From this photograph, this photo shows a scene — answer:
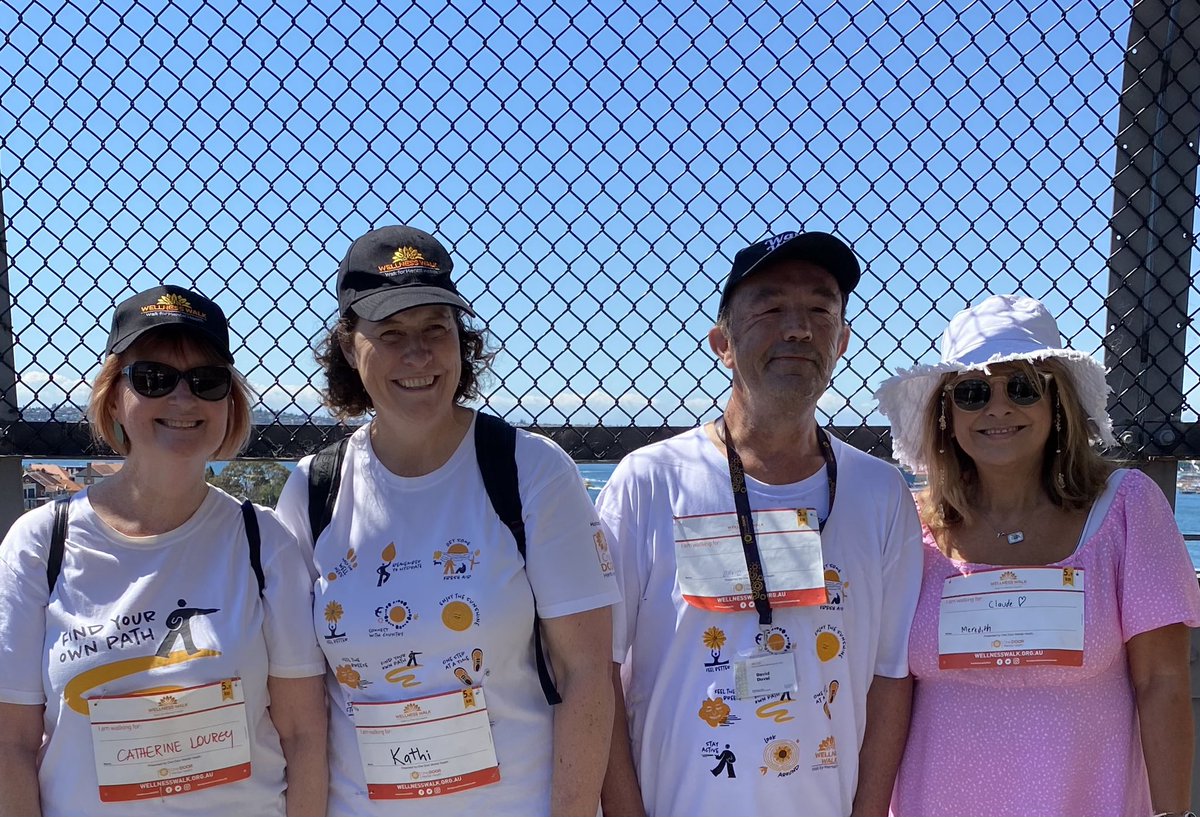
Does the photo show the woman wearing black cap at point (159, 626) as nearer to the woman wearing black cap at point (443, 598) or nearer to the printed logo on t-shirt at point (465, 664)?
the woman wearing black cap at point (443, 598)

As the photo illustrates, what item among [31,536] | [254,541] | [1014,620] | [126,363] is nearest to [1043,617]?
[1014,620]

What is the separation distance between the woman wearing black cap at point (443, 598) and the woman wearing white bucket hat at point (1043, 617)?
0.90 m

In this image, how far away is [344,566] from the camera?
2158mm

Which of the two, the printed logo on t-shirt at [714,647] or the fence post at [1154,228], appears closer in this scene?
the printed logo on t-shirt at [714,647]

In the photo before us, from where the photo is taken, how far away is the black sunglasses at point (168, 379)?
2.15 meters

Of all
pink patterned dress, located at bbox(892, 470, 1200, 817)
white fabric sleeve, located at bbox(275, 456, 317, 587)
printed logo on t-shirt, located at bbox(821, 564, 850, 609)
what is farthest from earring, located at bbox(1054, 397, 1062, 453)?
white fabric sleeve, located at bbox(275, 456, 317, 587)

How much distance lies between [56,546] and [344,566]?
0.65m

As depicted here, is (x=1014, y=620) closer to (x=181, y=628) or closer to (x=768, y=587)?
(x=768, y=587)

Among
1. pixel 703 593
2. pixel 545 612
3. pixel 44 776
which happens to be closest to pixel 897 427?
pixel 703 593

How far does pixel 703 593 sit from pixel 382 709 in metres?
0.80

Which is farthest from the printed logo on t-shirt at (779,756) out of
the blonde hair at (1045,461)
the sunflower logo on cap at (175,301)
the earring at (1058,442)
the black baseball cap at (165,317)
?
the sunflower logo on cap at (175,301)

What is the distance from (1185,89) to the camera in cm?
310

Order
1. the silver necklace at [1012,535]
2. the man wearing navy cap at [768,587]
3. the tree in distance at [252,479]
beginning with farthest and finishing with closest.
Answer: the tree in distance at [252,479], the silver necklace at [1012,535], the man wearing navy cap at [768,587]

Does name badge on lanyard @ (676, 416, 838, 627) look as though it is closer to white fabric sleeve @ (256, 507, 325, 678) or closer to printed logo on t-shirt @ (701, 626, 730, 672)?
printed logo on t-shirt @ (701, 626, 730, 672)
